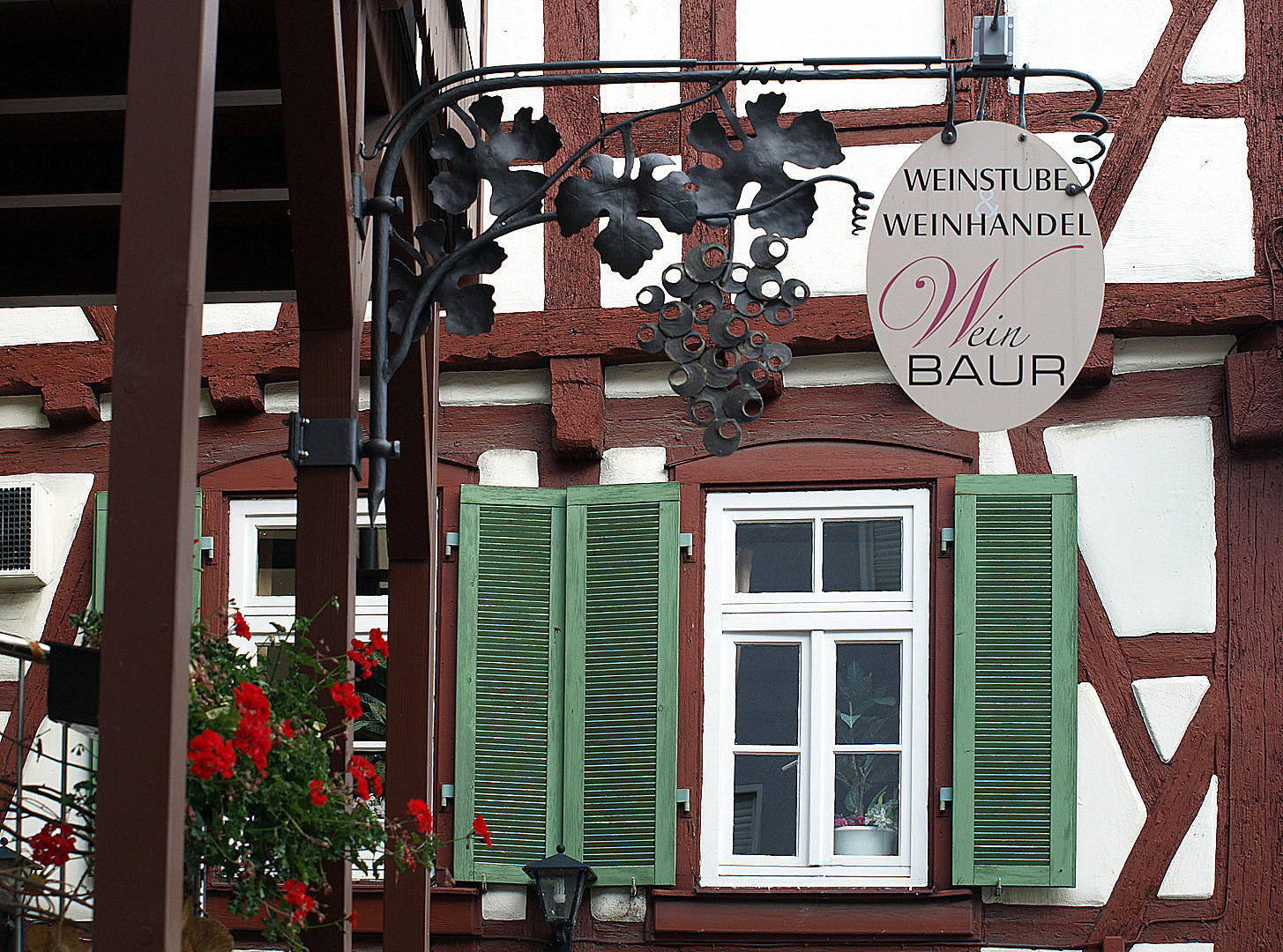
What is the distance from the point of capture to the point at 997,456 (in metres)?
5.84

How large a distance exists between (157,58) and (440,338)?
13.7ft

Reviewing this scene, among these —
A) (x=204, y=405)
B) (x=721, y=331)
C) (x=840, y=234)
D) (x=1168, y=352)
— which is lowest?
(x=721, y=331)

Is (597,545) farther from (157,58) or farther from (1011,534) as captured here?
(157,58)

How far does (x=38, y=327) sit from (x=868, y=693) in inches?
139

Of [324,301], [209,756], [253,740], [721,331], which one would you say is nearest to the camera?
[209,756]

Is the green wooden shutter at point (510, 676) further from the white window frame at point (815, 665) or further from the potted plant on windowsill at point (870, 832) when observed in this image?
the potted plant on windowsill at point (870, 832)

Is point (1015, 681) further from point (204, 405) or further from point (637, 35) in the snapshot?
point (204, 405)

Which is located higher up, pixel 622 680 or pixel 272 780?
pixel 622 680

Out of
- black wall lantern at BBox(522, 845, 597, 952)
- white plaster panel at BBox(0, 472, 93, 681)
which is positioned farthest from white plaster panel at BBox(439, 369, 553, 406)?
black wall lantern at BBox(522, 845, 597, 952)

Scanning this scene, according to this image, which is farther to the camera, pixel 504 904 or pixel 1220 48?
pixel 1220 48

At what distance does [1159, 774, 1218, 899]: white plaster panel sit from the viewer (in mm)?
5512

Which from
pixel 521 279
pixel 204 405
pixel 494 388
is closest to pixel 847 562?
pixel 494 388

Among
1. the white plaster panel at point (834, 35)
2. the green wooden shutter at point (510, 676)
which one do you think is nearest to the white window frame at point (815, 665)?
the green wooden shutter at point (510, 676)

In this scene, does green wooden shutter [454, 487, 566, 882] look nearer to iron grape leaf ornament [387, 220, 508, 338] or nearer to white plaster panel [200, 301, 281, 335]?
white plaster panel [200, 301, 281, 335]
